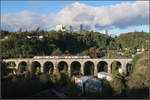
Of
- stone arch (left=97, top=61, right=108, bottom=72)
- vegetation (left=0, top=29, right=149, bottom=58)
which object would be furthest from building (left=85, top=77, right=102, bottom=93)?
vegetation (left=0, top=29, right=149, bottom=58)

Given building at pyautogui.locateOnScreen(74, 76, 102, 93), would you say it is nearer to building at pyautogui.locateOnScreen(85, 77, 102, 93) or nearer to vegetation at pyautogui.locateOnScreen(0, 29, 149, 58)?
building at pyautogui.locateOnScreen(85, 77, 102, 93)

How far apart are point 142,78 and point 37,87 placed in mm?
13070

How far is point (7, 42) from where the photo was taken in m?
45.0

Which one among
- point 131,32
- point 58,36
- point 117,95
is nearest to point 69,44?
point 58,36

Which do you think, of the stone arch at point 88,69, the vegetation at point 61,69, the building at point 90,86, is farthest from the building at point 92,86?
the stone arch at point 88,69

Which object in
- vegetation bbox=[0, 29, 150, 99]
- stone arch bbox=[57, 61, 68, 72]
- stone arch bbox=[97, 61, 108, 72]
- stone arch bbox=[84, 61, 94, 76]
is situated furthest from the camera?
stone arch bbox=[57, 61, 68, 72]

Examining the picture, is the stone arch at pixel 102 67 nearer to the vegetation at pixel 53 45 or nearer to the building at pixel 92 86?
the vegetation at pixel 53 45

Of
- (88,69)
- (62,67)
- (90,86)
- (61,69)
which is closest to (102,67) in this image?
(88,69)

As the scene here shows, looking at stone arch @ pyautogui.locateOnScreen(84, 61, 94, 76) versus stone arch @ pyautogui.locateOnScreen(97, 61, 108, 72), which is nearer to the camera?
stone arch @ pyautogui.locateOnScreen(84, 61, 94, 76)

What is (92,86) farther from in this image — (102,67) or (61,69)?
(61,69)

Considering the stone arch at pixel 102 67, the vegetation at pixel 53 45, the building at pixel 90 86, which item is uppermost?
the vegetation at pixel 53 45

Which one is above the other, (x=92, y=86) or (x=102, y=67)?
(x=102, y=67)

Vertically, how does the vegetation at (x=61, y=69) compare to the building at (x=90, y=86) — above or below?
above

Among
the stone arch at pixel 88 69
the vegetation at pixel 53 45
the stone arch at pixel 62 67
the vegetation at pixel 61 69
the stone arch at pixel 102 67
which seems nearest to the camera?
the vegetation at pixel 61 69
